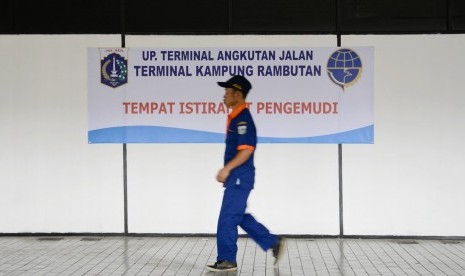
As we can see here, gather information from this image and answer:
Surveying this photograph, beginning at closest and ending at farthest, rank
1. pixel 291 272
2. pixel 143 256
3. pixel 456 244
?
1. pixel 291 272
2. pixel 143 256
3. pixel 456 244

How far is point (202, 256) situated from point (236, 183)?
1.36m

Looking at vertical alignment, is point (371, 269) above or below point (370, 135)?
below

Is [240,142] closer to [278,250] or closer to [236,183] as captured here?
[236,183]

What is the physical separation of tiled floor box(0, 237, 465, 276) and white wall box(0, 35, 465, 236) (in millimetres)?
265

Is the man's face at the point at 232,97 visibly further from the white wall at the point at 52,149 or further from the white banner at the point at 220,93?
the white wall at the point at 52,149

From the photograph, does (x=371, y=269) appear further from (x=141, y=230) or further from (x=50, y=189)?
(x=50, y=189)

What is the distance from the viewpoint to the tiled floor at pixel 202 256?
7.25 m

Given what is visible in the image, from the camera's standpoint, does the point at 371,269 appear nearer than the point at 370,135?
Yes

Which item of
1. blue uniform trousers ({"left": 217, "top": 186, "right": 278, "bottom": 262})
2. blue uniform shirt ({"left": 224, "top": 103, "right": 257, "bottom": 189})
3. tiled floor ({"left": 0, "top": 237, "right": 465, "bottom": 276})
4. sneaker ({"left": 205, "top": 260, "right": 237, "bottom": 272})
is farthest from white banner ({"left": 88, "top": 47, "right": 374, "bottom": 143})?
sneaker ({"left": 205, "top": 260, "right": 237, "bottom": 272})

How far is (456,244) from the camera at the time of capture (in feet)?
28.5

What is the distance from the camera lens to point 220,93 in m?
8.98

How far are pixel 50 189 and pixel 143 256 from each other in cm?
180
